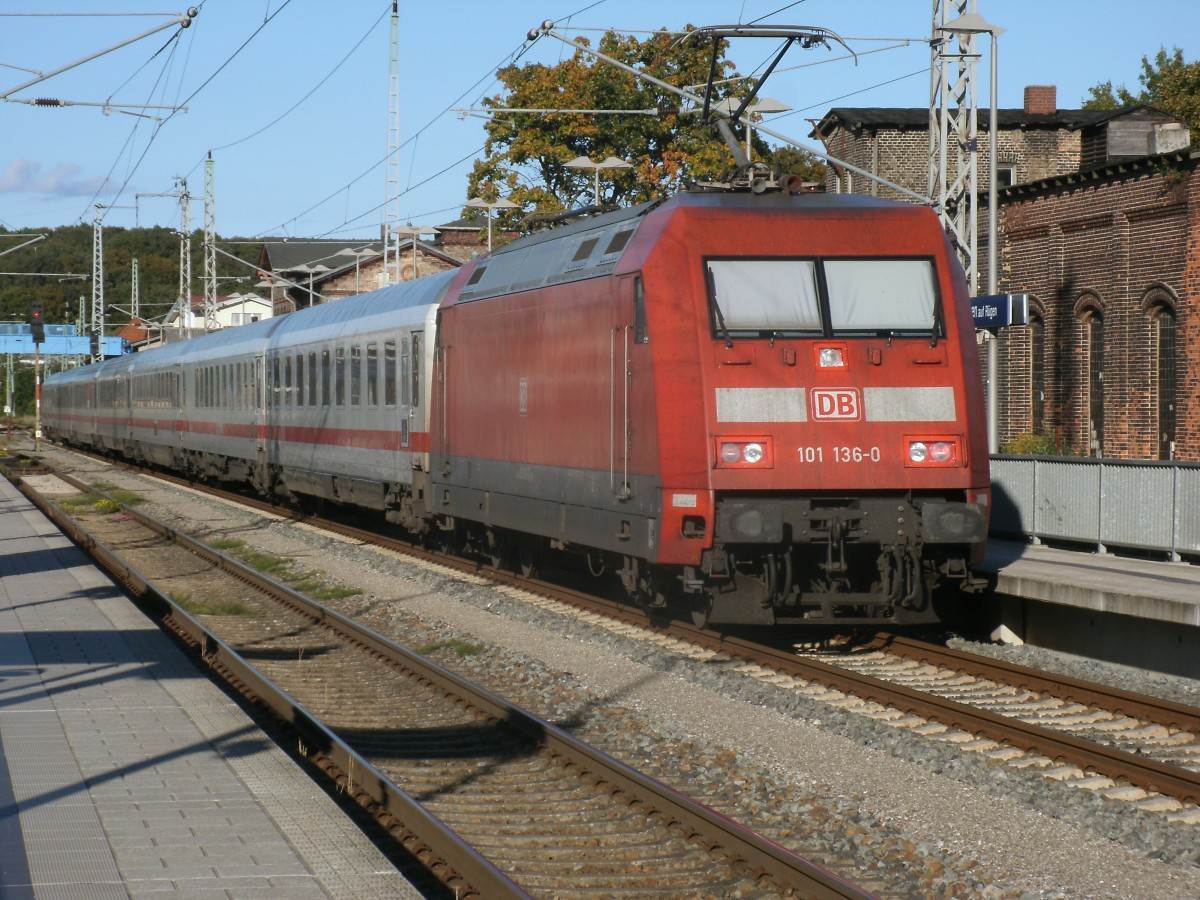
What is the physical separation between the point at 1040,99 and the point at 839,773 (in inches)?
1756

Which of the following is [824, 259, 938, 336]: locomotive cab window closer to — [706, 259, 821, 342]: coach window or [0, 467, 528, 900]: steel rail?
[706, 259, 821, 342]: coach window

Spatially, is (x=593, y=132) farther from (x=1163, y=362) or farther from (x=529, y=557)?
(x=529, y=557)

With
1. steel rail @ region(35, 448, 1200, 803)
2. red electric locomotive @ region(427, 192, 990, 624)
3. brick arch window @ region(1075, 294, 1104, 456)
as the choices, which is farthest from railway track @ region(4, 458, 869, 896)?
brick arch window @ region(1075, 294, 1104, 456)

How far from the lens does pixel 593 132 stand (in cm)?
5466

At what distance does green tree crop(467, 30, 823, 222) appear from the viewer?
5456cm

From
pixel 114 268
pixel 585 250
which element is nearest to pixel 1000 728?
pixel 585 250

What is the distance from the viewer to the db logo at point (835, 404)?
11492 millimetres

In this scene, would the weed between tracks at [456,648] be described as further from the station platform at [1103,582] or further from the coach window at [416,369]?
the coach window at [416,369]

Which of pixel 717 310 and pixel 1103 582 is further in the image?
pixel 1103 582

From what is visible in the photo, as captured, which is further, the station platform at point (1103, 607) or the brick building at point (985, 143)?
the brick building at point (985, 143)

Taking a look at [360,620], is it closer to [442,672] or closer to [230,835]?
[442,672]

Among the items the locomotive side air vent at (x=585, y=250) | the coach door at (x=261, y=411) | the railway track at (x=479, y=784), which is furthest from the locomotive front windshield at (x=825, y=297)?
the coach door at (x=261, y=411)

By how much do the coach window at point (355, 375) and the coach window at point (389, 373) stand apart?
1.67 meters

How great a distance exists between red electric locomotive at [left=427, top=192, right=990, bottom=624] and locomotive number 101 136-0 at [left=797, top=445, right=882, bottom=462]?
0.05ft
